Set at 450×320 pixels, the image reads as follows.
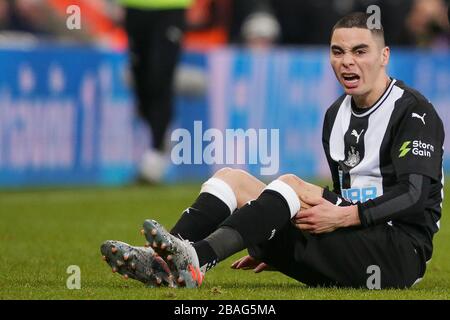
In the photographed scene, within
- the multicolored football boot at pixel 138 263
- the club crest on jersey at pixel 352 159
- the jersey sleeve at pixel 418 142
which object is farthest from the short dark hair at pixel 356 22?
the multicolored football boot at pixel 138 263

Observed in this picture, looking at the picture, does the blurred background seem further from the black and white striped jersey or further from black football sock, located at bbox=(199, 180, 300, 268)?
black football sock, located at bbox=(199, 180, 300, 268)

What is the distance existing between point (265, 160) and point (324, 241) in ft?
15.7

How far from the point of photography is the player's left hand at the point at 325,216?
21.4 feet

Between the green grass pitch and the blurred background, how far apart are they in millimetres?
418

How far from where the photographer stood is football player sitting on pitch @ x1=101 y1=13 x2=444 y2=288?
650 cm

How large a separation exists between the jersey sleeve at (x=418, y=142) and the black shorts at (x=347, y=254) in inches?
13.9

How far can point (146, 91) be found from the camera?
14.1m

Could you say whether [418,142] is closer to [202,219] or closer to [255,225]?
[255,225]

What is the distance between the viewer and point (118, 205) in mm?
12508

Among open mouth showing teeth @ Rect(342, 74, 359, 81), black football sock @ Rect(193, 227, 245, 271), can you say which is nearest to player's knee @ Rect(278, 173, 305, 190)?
black football sock @ Rect(193, 227, 245, 271)

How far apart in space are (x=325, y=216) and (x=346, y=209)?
119 millimetres

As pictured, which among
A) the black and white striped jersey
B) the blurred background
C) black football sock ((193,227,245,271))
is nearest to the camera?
black football sock ((193,227,245,271))

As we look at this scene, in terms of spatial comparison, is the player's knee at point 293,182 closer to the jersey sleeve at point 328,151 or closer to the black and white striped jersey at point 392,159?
the black and white striped jersey at point 392,159
